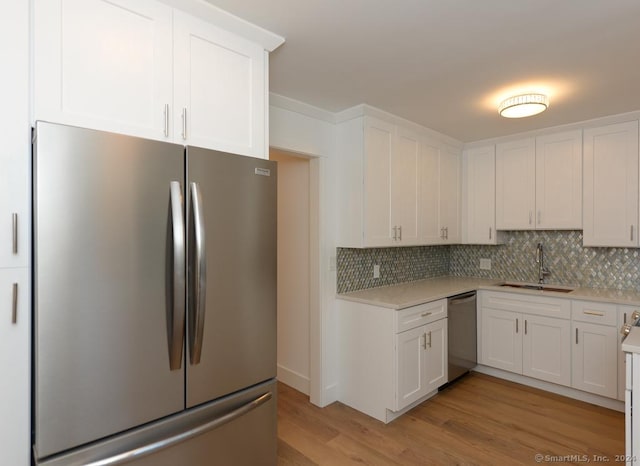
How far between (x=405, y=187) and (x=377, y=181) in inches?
16.1

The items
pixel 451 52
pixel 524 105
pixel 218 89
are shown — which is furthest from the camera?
pixel 524 105

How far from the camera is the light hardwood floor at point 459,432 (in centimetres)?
232

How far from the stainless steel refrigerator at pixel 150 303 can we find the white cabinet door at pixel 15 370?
0.06 m

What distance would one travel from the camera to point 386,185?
10.1 ft

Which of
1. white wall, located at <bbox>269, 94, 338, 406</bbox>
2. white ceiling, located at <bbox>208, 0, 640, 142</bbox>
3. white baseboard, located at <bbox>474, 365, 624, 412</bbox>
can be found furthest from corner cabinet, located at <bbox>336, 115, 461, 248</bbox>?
white baseboard, located at <bbox>474, 365, 624, 412</bbox>

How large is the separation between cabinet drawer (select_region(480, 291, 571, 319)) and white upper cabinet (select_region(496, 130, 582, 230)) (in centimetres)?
71

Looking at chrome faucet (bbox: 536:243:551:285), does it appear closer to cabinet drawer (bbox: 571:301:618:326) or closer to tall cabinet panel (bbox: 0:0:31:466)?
cabinet drawer (bbox: 571:301:618:326)

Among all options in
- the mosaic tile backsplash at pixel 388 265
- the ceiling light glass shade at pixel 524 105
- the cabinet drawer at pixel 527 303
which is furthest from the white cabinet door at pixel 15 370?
the cabinet drawer at pixel 527 303

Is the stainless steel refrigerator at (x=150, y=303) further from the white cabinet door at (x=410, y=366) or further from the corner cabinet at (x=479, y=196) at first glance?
the corner cabinet at (x=479, y=196)

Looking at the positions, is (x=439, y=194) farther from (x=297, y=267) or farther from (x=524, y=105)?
(x=297, y=267)

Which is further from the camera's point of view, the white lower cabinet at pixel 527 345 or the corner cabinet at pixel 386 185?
the white lower cabinet at pixel 527 345

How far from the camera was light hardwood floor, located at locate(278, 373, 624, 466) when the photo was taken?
2322 millimetres

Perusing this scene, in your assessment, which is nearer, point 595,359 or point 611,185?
point 595,359

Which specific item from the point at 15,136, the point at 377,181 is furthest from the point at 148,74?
the point at 377,181
